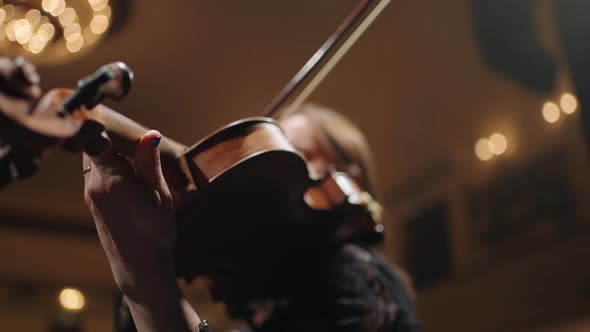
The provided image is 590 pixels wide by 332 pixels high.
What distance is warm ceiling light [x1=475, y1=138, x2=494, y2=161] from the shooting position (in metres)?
3.30

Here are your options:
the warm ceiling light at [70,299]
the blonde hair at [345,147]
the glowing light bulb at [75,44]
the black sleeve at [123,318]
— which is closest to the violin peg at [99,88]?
the black sleeve at [123,318]

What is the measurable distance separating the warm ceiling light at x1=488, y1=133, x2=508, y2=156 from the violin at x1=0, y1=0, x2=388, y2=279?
2.04 m

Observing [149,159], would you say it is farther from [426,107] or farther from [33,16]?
[426,107]

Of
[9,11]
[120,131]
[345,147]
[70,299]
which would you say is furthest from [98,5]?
[70,299]

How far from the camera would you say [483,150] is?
3.34 metres

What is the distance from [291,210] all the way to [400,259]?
108 inches

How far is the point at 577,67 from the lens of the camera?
1426 mm

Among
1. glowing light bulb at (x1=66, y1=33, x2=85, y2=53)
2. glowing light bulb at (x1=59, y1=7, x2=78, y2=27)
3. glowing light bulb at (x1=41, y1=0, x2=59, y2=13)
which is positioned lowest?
glowing light bulb at (x1=66, y1=33, x2=85, y2=53)

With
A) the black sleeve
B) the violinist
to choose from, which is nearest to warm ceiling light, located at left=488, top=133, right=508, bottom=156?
the violinist

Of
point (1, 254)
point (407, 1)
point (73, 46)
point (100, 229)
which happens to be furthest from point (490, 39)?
point (1, 254)

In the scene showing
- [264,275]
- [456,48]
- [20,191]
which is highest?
[20,191]

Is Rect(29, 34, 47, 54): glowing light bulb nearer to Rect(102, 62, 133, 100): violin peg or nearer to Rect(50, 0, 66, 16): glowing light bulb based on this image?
Rect(50, 0, 66, 16): glowing light bulb

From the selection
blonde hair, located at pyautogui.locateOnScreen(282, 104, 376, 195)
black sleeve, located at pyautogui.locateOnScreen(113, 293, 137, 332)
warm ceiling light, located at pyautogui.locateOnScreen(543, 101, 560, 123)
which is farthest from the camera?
warm ceiling light, located at pyautogui.locateOnScreen(543, 101, 560, 123)

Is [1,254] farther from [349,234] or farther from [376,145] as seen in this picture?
[349,234]
